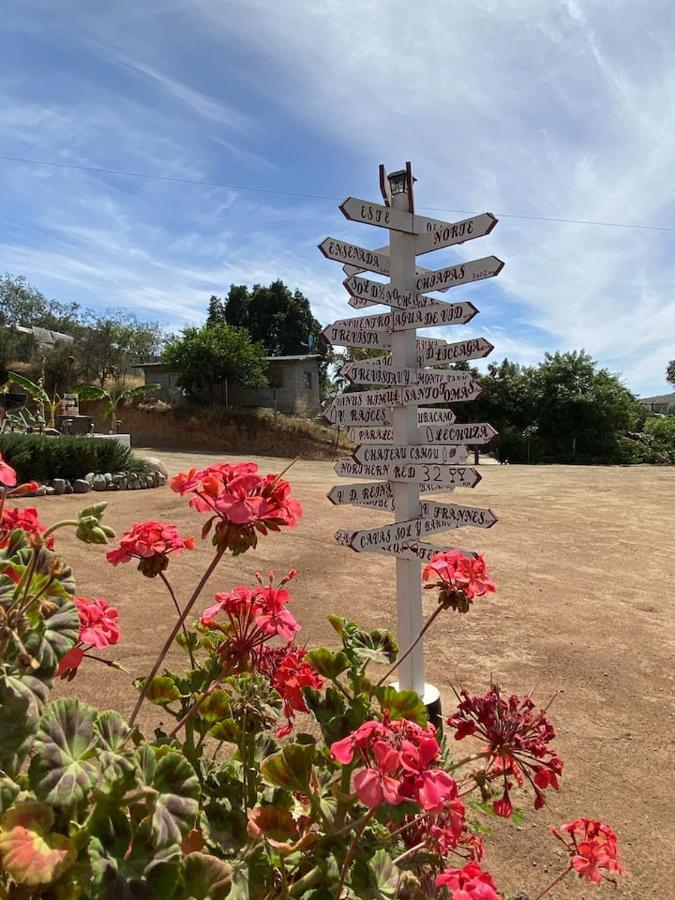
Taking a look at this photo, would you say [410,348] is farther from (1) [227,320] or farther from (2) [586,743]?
(1) [227,320]

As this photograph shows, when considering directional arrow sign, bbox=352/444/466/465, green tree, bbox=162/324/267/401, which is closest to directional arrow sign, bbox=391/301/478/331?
directional arrow sign, bbox=352/444/466/465

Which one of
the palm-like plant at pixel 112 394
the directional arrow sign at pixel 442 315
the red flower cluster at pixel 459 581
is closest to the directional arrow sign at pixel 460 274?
the directional arrow sign at pixel 442 315

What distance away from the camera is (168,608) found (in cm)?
443

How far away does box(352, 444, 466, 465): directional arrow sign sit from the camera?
107 inches

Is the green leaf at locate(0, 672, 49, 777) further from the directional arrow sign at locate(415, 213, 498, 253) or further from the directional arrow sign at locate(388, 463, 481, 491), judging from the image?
the directional arrow sign at locate(415, 213, 498, 253)

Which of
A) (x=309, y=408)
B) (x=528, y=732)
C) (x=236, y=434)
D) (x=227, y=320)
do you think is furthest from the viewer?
(x=227, y=320)

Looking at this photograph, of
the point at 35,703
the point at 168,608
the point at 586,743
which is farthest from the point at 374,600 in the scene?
the point at 35,703

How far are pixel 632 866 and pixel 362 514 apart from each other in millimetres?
6836

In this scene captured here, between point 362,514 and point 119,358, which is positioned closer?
point 362,514

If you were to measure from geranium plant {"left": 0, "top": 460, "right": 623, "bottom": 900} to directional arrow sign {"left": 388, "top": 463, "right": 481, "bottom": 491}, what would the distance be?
4.41 ft

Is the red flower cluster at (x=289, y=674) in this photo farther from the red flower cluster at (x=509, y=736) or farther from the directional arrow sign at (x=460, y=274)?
the directional arrow sign at (x=460, y=274)

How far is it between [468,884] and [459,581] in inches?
20.2

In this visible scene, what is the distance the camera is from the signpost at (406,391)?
2.72m

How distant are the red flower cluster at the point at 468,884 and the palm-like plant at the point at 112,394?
58.0ft
